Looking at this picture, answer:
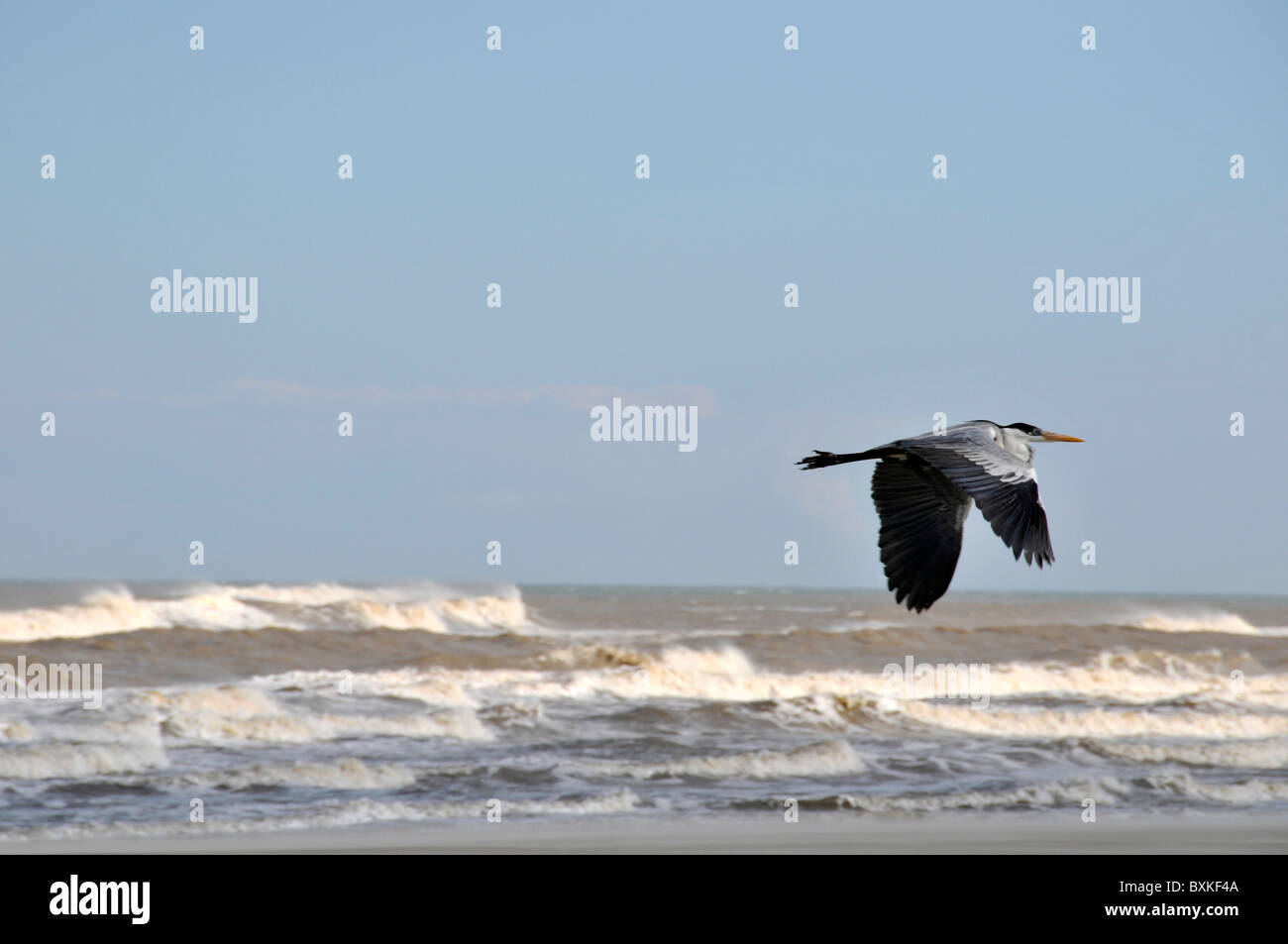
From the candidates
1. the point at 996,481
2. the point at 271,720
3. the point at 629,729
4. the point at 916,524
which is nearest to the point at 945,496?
the point at 916,524

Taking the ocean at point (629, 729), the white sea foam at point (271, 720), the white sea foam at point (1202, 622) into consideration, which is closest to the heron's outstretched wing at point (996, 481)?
the ocean at point (629, 729)

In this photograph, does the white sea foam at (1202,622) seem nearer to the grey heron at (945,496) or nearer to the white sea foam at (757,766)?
the white sea foam at (757,766)

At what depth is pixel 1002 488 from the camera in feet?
19.8

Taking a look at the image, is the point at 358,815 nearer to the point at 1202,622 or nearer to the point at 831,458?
the point at 831,458

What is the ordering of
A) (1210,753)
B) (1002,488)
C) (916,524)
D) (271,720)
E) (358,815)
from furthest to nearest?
(271,720)
(1210,753)
(358,815)
(916,524)
(1002,488)

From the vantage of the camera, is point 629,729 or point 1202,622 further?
point 1202,622

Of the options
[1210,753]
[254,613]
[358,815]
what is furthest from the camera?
[254,613]

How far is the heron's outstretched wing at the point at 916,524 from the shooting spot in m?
6.81

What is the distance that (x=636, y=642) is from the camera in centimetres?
2598

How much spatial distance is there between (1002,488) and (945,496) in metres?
1.09
